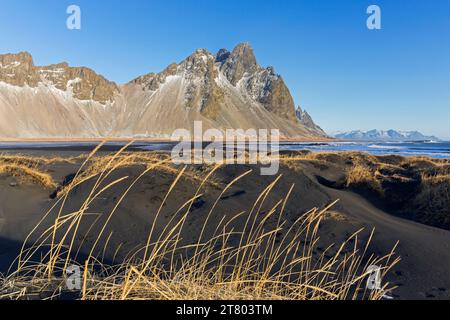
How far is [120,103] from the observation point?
5290 inches

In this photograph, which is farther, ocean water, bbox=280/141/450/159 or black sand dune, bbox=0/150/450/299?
ocean water, bbox=280/141/450/159

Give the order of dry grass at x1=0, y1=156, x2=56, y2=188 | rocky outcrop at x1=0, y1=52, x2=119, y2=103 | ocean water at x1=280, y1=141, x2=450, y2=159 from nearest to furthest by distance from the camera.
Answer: dry grass at x1=0, y1=156, x2=56, y2=188
ocean water at x1=280, y1=141, x2=450, y2=159
rocky outcrop at x1=0, y1=52, x2=119, y2=103

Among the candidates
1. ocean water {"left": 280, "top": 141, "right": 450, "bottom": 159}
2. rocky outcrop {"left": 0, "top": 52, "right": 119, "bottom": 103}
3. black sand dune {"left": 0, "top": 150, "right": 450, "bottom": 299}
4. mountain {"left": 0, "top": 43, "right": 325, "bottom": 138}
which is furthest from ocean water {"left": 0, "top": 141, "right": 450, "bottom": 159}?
rocky outcrop {"left": 0, "top": 52, "right": 119, "bottom": 103}

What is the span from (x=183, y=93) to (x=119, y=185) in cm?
13521

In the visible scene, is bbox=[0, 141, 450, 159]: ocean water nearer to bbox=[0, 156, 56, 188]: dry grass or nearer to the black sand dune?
the black sand dune

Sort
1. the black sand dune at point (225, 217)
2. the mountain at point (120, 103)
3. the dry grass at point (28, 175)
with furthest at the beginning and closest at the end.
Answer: the mountain at point (120, 103) < the dry grass at point (28, 175) < the black sand dune at point (225, 217)

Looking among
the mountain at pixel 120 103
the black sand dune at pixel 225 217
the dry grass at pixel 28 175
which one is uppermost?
the mountain at pixel 120 103

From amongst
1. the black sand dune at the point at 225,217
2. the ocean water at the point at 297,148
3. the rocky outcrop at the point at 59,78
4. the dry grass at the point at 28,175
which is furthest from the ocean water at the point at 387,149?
the rocky outcrop at the point at 59,78

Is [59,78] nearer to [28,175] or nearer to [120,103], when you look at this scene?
[120,103]

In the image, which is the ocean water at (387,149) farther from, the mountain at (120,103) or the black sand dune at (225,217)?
the mountain at (120,103)

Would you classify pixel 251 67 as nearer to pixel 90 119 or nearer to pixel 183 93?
pixel 183 93

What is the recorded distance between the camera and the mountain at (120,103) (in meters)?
108

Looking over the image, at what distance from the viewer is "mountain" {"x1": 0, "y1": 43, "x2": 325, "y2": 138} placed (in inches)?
4235
